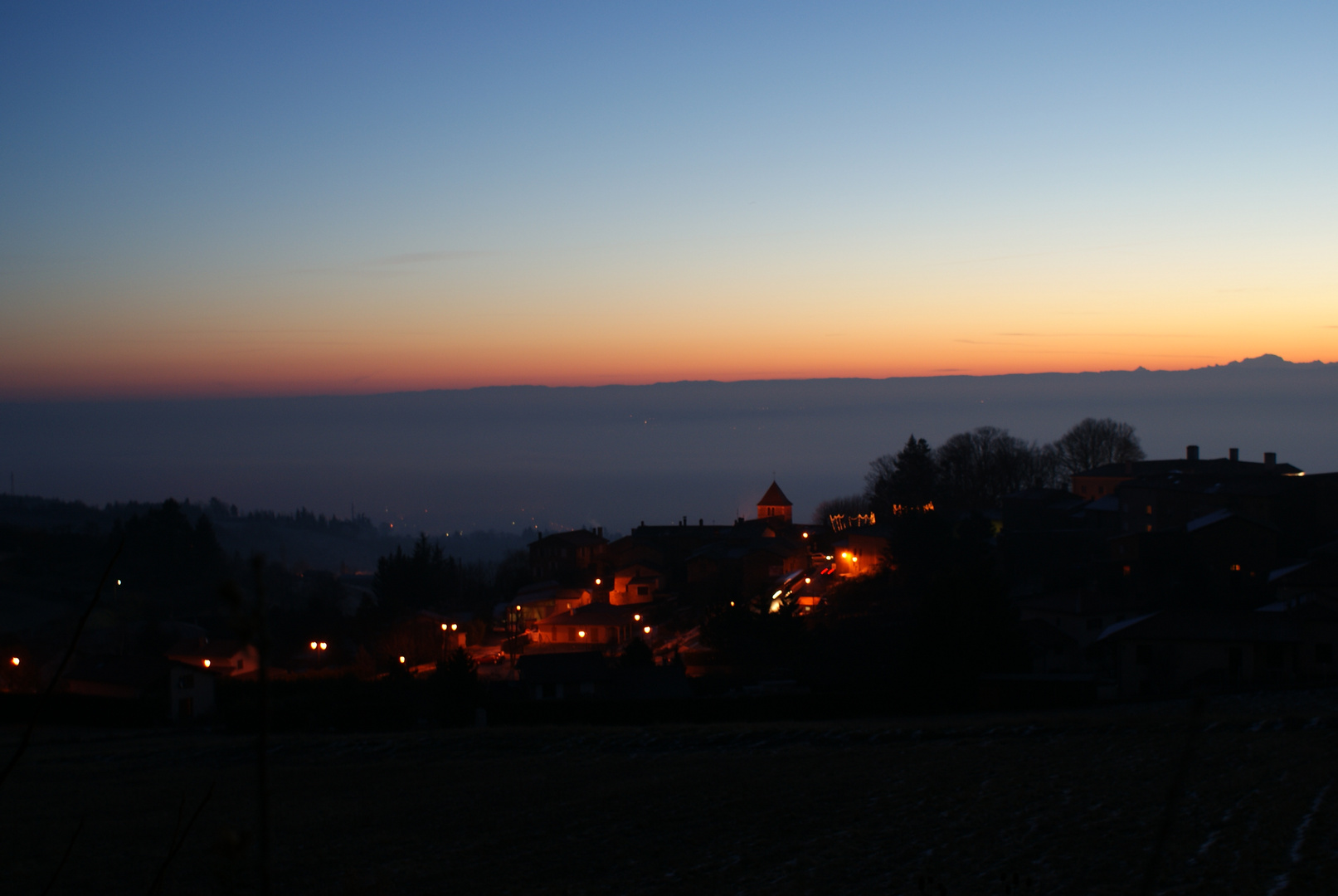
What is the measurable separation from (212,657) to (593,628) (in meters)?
17.2

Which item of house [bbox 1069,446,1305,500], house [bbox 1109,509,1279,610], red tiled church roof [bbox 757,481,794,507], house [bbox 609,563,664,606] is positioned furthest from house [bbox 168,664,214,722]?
red tiled church roof [bbox 757,481,794,507]

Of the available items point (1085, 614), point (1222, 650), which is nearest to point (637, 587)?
point (1085, 614)

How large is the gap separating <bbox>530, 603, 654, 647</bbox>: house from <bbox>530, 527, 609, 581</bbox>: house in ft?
66.0

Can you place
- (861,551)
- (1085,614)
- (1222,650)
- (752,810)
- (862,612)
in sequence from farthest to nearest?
(861,551) → (862,612) → (1085,614) → (1222,650) → (752,810)

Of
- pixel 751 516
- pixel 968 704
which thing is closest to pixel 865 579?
pixel 968 704

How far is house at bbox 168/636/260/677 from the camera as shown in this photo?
3878 centimetres

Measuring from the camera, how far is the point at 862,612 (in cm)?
4059

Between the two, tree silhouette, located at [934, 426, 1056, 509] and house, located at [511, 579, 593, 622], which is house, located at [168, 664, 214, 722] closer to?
house, located at [511, 579, 593, 622]

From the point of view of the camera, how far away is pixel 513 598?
61.6m

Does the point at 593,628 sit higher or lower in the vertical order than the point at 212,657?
lower

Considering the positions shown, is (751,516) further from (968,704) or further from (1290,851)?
(1290,851)

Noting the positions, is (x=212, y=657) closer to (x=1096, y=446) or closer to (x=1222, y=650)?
(x=1222, y=650)

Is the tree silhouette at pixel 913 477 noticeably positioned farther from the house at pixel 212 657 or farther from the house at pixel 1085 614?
the house at pixel 212 657

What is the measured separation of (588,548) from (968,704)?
1870 inches
